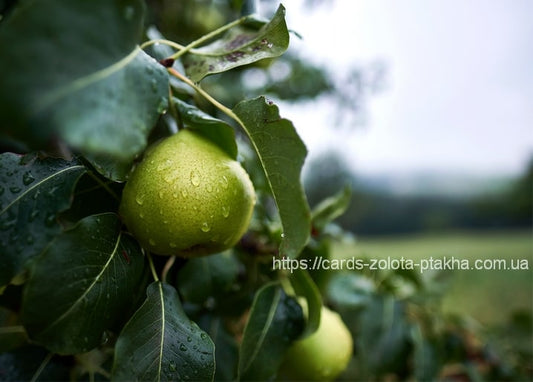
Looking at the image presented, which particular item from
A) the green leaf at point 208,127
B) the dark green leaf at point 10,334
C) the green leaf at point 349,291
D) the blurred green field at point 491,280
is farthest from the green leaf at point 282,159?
the blurred green field at point 491,280

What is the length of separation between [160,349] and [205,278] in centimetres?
18

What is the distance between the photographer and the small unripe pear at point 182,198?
0.39 m

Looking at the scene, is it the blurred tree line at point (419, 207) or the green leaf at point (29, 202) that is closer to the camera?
the green leaf at point (29, 202)

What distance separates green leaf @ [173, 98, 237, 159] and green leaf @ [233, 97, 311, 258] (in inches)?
1.1

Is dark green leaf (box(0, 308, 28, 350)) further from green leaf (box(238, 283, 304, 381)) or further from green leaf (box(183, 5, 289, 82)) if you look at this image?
green leaf (box(183, 5, 289, 82))

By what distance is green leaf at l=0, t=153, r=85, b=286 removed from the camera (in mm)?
341

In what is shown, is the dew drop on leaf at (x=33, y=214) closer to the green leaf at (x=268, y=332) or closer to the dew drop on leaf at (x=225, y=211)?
the dew drop on leaf at (x=225, y=211)

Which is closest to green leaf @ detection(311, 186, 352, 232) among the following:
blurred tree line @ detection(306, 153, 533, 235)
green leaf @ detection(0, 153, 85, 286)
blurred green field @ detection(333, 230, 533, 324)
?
green leaf @ detection(0, 153, 85, 286)

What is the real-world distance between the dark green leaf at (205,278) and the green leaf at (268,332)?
0.21ft

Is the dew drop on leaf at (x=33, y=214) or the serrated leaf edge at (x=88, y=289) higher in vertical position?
the dew drop on leaf at (x=33, y=214)

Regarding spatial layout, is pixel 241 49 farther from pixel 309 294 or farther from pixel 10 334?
pixel 10 334

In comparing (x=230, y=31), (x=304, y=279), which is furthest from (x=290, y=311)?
(x=230, y=31)

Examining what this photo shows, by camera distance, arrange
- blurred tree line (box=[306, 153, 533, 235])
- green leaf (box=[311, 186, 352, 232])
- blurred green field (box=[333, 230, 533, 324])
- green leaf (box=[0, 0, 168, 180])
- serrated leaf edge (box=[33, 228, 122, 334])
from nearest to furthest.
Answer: green leaf (box=[0, 0, 168, 180])
serrated leaf edge (box=[33, 228, 122, 334])
green leaf (box=[311, 186, 352, 232])
blurred green field (box=[333, 230, 533, 324])
blurred tree line (box=[306, 153, 533, 235])

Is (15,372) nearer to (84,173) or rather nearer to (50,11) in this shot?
(84,173)
